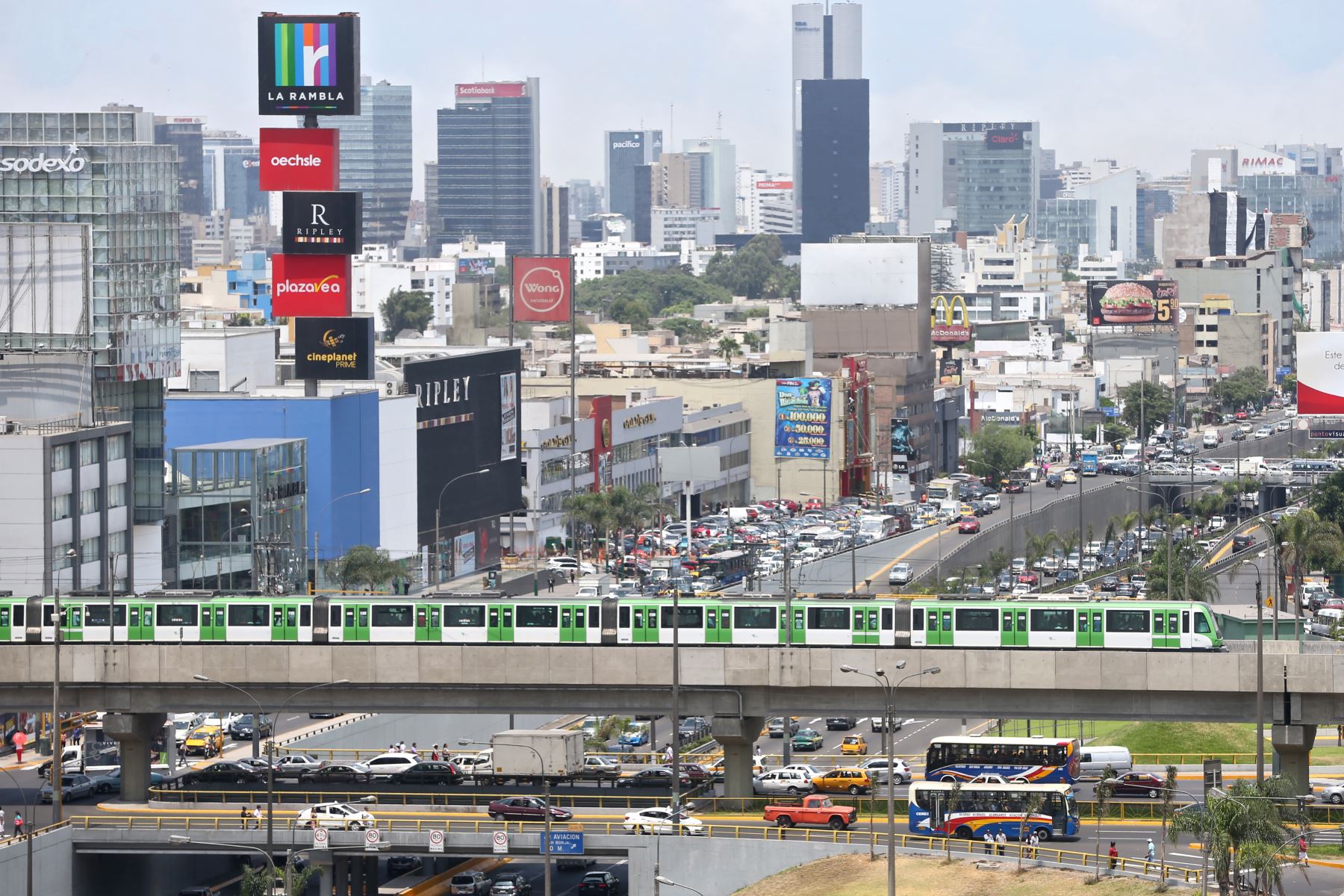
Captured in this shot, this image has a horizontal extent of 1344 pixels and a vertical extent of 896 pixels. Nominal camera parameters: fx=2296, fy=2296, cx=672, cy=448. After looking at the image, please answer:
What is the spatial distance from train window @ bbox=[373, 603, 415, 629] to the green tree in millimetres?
48676

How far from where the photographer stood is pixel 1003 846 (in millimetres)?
75438

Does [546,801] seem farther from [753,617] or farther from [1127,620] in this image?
[1127,620]

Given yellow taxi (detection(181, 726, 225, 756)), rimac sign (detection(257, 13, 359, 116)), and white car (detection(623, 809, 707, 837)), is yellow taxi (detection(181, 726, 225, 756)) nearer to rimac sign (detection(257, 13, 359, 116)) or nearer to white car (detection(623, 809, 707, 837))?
white car (detection(623, 809, 707, 837))

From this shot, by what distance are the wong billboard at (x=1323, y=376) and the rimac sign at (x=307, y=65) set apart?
79.2m

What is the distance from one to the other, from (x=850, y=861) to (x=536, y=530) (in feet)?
324

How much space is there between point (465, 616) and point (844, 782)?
15625mm

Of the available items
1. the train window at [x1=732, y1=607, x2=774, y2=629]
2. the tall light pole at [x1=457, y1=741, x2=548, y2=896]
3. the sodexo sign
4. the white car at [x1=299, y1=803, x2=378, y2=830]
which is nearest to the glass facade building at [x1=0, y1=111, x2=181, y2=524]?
the sodexo sign

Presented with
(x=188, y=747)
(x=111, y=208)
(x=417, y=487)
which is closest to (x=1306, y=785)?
(x=188, y=747)

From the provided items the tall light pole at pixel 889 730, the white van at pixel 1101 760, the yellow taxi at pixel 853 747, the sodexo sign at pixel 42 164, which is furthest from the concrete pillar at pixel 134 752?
the sodexo sign at pixel 42 164

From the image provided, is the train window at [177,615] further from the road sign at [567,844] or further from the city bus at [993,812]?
the city bus at [993,812]

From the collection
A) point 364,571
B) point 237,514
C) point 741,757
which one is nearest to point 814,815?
point 741,757

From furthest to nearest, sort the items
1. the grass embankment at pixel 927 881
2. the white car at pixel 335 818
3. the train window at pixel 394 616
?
the train window at pixel 394 616 → the white car at pixel 335 818 → the grass embankment at pixel 927 881

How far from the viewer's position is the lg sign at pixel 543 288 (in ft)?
650

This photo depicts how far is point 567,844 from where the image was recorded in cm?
7831
